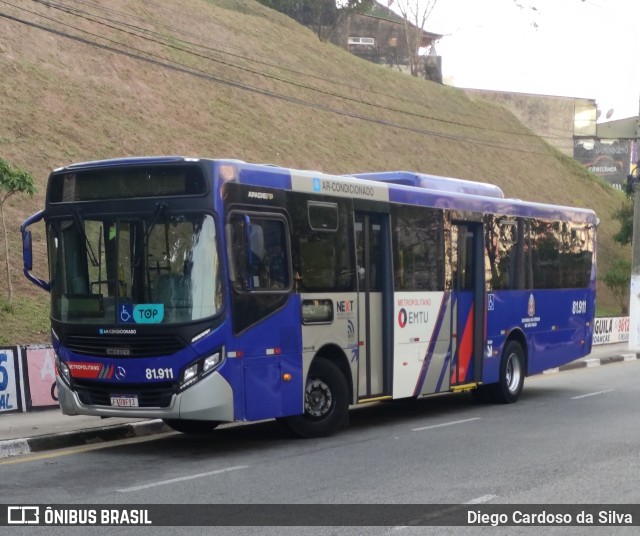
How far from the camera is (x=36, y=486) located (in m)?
9.30

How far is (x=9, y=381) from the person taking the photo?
557 inches

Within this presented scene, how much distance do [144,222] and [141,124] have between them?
80.9 feet

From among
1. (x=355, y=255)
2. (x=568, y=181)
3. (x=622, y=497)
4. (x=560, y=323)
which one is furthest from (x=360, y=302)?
(x=568, y=181)

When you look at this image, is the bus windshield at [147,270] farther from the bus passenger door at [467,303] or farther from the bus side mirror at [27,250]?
the bus passenger door at [467,303]

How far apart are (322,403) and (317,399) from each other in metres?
0.11

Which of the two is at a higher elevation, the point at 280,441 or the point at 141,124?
the point at 141,124

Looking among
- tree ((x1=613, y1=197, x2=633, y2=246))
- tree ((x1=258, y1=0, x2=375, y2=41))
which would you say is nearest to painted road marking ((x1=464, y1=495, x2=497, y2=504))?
tree ((x1=613, y1=197, x2=633, y2=246))

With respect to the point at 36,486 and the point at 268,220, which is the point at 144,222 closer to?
the point at 268,220

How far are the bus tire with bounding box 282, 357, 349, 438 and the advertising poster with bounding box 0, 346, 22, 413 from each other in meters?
4.39

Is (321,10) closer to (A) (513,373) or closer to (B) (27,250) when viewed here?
(A) (513,373)

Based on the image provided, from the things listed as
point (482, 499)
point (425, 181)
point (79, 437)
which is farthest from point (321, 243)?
point (482, 499)

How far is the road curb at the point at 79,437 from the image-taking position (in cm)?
1143

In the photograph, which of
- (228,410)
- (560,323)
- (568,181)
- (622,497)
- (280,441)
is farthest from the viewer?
(568,181)

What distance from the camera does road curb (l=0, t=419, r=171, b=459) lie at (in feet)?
37.5
